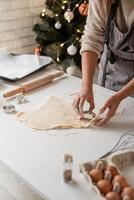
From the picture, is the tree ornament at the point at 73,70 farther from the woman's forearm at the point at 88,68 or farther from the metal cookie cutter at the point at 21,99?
the metal cookie cutter at the point at 21,99

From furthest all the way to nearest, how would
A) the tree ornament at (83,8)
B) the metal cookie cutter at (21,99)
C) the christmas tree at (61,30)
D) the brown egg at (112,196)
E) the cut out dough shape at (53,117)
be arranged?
the christmas tree at (61,30), the tree ornament at (83,8), the metal cookie cutter at (21,99), the cut out dough shape at (53,117), the brown egg at (112,196)

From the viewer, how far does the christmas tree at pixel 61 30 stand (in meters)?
2.69

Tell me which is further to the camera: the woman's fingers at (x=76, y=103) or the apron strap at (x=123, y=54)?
the apron strap at (x=123, y=54)

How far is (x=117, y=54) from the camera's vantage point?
152 centimetres

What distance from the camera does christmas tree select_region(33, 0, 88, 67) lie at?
2.69m

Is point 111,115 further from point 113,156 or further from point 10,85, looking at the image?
point 10,85

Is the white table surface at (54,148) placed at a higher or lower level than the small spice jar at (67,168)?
lower

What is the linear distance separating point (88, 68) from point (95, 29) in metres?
0.19

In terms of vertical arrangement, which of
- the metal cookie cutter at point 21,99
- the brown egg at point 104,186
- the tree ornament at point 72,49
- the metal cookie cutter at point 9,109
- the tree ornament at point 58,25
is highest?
the brown egg at point 104,186

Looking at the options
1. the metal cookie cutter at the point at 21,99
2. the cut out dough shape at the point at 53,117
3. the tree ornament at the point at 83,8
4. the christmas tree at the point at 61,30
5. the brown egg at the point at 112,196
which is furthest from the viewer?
the christmas tree at the point at 61,30

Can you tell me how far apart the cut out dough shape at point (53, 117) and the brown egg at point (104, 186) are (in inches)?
13.7

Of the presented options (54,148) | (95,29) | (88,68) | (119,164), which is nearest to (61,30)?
(95,29)

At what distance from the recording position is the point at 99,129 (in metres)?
1.23

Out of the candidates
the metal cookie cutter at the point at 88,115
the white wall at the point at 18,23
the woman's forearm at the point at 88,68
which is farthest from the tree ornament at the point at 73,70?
Result: the metal cookie cutter at the point at 88,115
